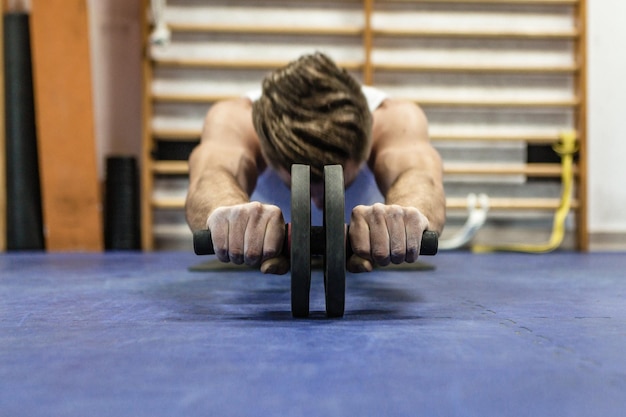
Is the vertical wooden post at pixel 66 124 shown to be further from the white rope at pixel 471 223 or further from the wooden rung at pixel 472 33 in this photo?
the white rope at pixel 471 223

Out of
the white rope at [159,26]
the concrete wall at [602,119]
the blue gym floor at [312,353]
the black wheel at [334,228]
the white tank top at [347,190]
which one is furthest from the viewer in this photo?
the concrete wall at [602,119]

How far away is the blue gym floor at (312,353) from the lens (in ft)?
2.06

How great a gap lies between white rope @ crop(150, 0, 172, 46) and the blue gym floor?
2204 mm

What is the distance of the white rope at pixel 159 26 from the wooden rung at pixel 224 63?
18 centimetres

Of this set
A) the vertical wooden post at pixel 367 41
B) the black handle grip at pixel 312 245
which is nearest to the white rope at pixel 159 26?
the vertical wooden post at pixel 367 41

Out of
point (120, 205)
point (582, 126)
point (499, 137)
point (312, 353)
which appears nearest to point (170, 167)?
point (120, 205)

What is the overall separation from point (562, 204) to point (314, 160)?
9.01ft

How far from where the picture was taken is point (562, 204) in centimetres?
367

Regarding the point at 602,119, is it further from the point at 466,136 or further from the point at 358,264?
the point at 358,264

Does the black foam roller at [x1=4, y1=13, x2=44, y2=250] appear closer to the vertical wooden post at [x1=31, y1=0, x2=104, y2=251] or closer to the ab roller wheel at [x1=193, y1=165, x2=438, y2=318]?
the vertical wooden post at [x1=31, y1=0, x2=104, y2=251]

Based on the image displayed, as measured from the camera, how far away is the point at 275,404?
620 mm

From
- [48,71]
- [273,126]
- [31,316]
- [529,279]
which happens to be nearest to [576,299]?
[529,279]

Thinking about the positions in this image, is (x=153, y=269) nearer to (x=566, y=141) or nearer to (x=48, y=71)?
(x=48, y=71)

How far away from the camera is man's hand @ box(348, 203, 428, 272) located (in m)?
1.01
